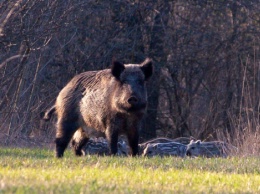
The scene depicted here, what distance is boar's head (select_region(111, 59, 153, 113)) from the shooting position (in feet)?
41.2

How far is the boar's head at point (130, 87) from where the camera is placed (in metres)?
12.6

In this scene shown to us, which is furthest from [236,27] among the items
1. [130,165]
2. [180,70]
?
[130,165]

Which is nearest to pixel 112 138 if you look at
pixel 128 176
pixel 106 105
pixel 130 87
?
pixel 106 105

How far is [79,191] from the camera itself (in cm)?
666

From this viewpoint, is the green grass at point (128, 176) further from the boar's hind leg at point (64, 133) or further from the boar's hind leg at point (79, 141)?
the boar's hind leg at point (79, 141)

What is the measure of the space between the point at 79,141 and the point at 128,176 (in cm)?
557

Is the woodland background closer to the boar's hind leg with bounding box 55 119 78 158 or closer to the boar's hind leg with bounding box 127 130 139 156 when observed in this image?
the boar's hind leg with bounding box 55 119 78 158

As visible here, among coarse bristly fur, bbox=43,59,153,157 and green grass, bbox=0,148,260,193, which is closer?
green grass, bbox=0,148,260,193

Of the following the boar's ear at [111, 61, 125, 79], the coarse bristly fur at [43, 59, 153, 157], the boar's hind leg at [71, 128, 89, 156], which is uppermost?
the boar's ear at [111, 61, 125, 79]

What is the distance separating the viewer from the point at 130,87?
1280cm

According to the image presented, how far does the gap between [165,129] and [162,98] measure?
3.37 ft

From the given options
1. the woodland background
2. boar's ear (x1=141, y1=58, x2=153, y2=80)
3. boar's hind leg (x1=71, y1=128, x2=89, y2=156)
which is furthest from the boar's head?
the woodland background

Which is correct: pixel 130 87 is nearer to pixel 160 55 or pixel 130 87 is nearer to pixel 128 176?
pixel 128 176

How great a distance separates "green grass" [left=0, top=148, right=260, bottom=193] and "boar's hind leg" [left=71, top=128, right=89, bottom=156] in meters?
2.88
